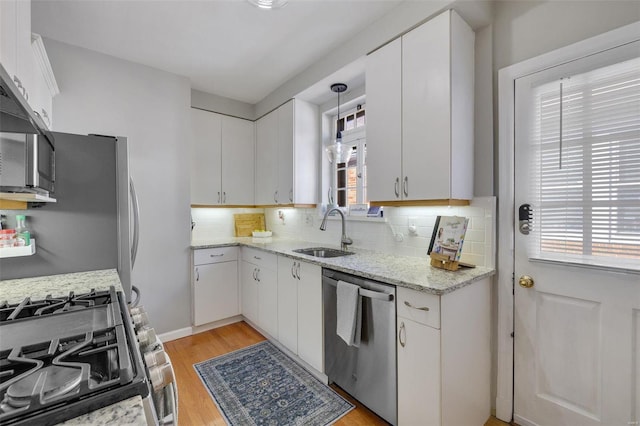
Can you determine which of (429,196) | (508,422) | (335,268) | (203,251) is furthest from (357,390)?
(203,251)

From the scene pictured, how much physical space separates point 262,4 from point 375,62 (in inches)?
33.7

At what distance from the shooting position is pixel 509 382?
1.73 m

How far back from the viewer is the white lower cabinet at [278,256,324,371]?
213 cm

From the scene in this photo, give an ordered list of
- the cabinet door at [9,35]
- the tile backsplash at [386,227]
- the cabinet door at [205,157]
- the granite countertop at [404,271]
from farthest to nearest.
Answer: the cabinet door at [205,157] → the tile backsplash at [386,227] → the granite countertop at [404,271] → the cabinet door at [9,35]

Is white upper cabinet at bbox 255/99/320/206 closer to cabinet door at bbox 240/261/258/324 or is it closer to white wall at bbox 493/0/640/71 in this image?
cabinet door at bbox 240/261/258/324

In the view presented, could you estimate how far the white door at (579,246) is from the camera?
1363 mm

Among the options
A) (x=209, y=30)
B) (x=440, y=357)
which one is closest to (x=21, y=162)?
(x=209, y=30)

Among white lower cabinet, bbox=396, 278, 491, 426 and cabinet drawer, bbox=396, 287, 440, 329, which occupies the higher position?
cabinet drawer, bbox=396, 287, 440, 329

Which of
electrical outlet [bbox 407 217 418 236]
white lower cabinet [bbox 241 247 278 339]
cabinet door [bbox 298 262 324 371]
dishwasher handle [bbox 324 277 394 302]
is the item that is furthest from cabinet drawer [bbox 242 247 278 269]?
electrical outlet [bbox 407 217 418 236]

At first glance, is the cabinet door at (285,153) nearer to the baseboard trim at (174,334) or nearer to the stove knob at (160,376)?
the baseboard trim at (174,334)

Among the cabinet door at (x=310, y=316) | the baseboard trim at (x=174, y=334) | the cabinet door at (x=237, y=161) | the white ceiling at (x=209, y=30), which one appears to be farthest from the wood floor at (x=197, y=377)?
the white ceiling at (x=209, y=30)

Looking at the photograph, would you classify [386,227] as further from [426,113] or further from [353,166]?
[426,113]

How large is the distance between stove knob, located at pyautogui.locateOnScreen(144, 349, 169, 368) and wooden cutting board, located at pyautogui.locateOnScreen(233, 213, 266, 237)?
2938 mm

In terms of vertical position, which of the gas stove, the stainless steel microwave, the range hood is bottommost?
the gas stove
